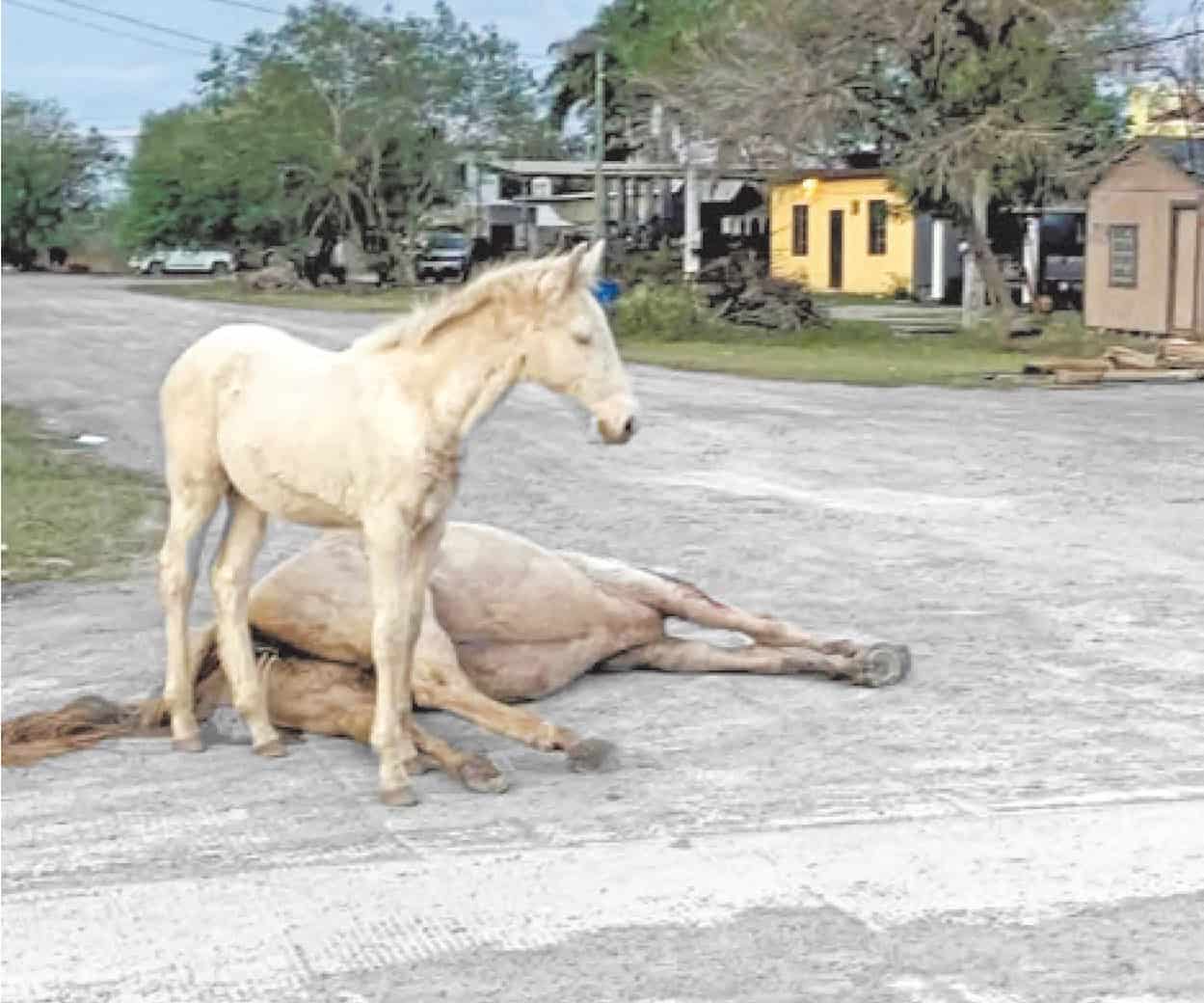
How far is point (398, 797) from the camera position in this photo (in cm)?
583

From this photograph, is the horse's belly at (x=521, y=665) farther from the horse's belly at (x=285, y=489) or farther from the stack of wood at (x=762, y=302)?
the stack of wood at (x=762, y=302)

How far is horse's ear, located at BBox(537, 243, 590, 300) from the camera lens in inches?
231

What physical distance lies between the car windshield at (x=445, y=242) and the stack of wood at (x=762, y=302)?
26.0m

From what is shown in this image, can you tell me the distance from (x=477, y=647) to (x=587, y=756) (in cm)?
82

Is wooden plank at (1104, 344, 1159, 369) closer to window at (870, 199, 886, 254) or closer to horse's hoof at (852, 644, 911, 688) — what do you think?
horse's hoof at (852, 644, 911, 688)

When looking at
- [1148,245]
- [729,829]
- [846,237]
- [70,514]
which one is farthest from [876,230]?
[729,829]

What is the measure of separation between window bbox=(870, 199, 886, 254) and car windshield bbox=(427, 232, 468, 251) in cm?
1365

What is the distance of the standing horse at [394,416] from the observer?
5.88 meters

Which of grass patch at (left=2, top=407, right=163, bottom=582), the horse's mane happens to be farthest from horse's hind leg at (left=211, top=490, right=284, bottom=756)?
grass patch at (left=2, top=407, right=163, bottom=582)

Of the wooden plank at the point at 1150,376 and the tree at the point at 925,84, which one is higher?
the tree at the point at 925,84

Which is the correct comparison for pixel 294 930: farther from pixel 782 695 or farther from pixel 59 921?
pixel 782 695

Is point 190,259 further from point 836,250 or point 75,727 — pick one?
point 75,727

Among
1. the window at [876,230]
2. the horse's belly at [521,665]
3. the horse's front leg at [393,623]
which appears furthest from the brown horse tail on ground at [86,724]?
the window at [876,230]

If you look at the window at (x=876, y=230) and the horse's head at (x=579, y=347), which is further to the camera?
the window at (x=876, y=230)
